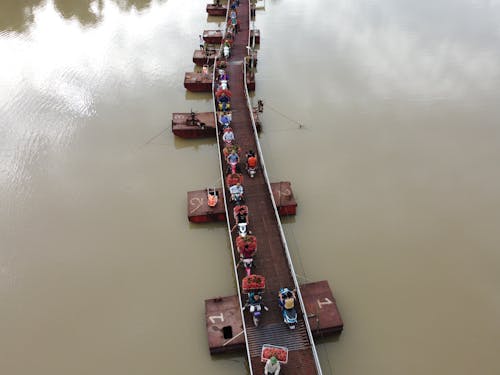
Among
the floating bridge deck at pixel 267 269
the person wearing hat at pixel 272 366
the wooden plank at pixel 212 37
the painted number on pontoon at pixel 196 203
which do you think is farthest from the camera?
the wooden plank at pixel 212 37

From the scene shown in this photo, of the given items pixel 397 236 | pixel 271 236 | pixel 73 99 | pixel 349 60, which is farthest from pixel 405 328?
pixel 73 99

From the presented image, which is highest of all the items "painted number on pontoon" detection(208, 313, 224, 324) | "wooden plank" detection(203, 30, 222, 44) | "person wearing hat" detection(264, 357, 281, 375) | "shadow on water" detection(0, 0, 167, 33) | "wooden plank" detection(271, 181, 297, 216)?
"shadow on water" detection(0, 0, 167, 33)

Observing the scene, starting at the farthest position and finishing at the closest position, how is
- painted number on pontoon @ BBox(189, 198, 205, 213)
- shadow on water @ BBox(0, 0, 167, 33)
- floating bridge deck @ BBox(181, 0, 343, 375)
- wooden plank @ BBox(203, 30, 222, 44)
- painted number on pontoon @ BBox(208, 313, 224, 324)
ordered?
shadow on water @ BBox(0, 0, 167, 33)
wooden plank @ BBox(203, 30, 222, 44)
painted number on pontoon @ BBox(189, 198, 205, 213)
painted number on pontoon @ BBox(208, 313, 224, 324)
floating bridge deck @ BBox(181, 0, 343, 375)

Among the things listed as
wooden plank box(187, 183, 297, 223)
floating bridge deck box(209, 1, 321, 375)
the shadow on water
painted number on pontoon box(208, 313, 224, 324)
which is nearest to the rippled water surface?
wooden plank box(187, 183, 297, 223)

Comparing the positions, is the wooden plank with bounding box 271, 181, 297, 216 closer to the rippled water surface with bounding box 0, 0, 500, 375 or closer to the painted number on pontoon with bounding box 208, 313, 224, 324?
the rippled water surface with bounding box 0, 0, 500, 375

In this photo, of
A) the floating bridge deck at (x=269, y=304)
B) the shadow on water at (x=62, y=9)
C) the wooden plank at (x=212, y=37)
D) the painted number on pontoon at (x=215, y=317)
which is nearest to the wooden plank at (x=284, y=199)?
the floating bridge deck at (x=269, y=304)

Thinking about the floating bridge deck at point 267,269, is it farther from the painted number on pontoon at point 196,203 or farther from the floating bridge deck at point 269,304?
the painted number on pontoon at point 196,203
